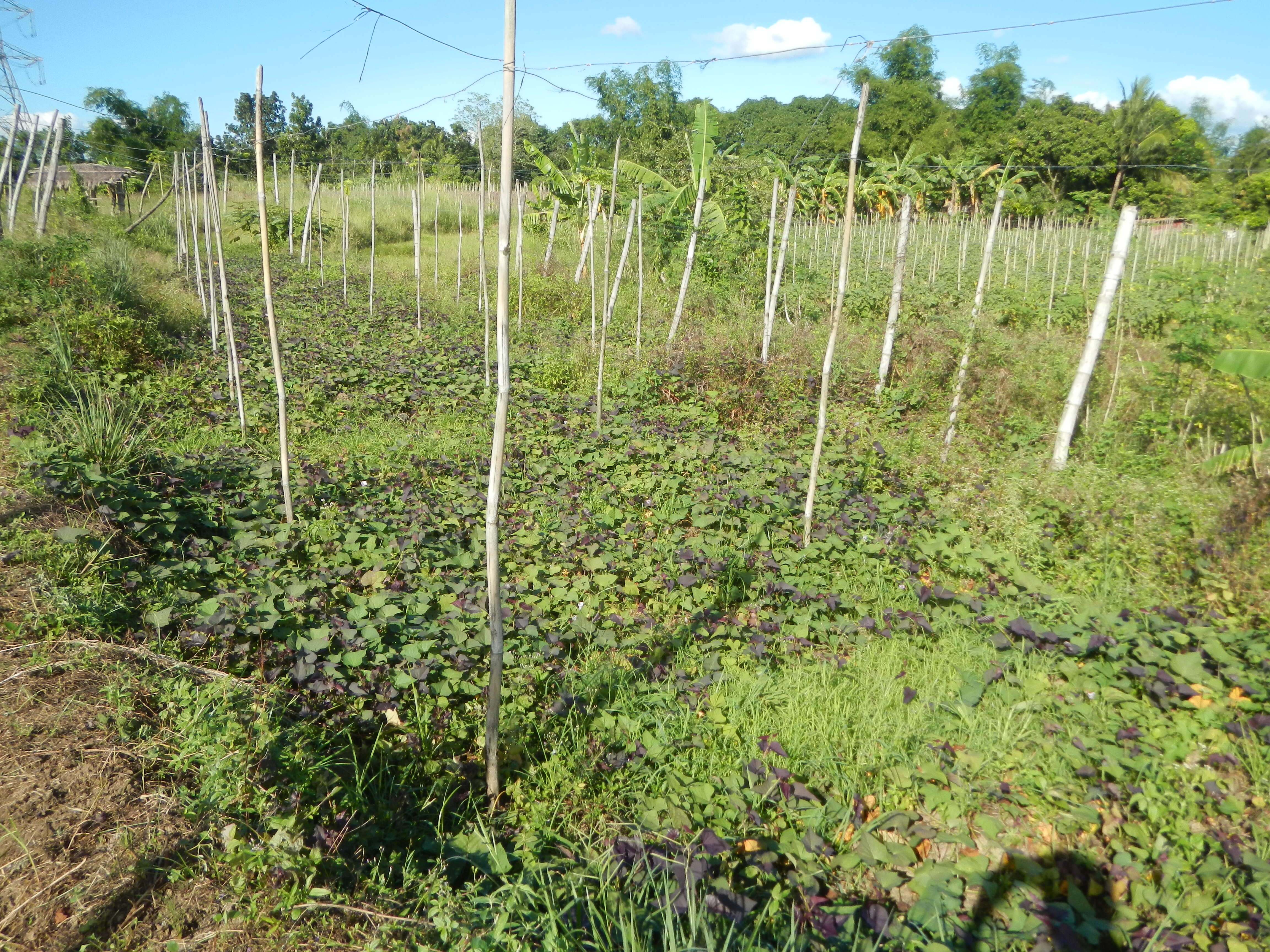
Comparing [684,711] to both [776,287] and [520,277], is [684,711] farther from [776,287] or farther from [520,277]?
[520,277]

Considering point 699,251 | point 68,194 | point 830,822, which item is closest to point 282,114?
point 68,194

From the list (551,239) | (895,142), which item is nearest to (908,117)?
(895,142)

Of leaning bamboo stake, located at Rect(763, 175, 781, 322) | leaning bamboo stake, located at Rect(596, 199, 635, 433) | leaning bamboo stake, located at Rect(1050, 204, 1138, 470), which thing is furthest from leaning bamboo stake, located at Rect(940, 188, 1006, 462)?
leaning bamboo stake, located at Rect(596, 199, 635, 433)

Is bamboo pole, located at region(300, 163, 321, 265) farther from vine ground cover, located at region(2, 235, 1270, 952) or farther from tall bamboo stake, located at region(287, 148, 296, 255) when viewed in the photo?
vine ground cover, located at region(2, 235, 1270, 952)

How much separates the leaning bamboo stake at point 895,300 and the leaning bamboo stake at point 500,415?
512cm

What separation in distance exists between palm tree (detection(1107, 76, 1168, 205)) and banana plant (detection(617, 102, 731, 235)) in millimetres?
17384

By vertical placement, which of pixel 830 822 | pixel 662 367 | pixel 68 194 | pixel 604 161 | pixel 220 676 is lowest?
pixel 830 822

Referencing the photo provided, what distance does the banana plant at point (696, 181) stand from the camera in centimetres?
1171

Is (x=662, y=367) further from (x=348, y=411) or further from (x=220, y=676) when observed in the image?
(x=220, y=676)

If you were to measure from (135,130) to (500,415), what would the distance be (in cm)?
3913

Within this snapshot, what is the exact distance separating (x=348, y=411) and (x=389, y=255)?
42.5 feet

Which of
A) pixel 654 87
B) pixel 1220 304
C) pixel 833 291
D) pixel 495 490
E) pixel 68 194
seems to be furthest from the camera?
pixel 654 87

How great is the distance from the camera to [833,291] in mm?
11664

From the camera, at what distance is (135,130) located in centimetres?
3180
